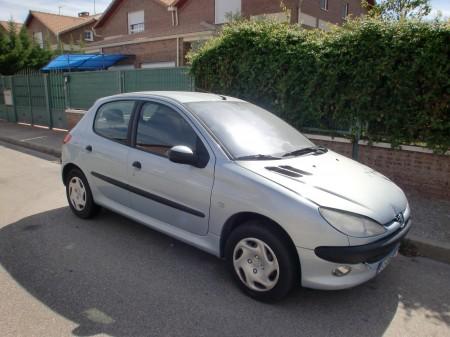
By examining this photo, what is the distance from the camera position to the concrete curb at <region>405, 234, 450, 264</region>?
4086mm

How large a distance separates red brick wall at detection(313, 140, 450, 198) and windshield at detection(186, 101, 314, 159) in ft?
8.55

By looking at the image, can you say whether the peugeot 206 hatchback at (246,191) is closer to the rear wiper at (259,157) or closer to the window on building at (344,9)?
the rear wiper at (259,157)

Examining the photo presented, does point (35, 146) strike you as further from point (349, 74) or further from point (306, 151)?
point (306, 151)

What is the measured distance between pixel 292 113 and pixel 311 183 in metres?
4.05

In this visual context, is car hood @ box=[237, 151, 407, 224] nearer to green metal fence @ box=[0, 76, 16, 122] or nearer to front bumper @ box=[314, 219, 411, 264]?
front bumper @ box=[314, 219, 411, 264]

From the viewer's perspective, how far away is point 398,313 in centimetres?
307

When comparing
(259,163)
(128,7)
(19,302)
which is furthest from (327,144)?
(128,7)

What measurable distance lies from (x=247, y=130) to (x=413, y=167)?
3532 mm

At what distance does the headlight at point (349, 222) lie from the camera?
2785 mm

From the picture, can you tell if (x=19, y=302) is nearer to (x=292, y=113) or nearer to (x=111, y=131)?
(x=111, y=131)

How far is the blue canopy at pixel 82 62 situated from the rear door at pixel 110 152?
51.2ft

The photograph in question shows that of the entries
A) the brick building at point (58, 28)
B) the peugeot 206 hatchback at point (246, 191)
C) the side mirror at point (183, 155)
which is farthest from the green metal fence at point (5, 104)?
the brick building at point (58, 28)

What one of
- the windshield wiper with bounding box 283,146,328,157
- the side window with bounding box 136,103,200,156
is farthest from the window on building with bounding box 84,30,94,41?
the windshield wiper with bounding box 283,146,328,157

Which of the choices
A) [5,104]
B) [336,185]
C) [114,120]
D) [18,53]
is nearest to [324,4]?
[18,53]
